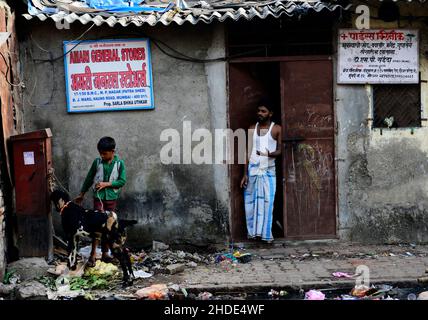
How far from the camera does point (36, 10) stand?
8.59 metres

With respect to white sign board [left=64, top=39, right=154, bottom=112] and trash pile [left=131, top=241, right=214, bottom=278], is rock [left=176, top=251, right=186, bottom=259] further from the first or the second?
white sign board [left=64, top=39, right=154, bottom=112]

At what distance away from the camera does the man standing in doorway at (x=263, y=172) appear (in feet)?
29.5

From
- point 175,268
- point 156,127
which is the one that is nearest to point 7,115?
point 156,127

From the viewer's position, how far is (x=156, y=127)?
8938 mm

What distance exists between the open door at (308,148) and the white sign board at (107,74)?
2069 mm

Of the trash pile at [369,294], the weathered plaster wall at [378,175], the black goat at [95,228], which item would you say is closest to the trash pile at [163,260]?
the black goat at [95,228]

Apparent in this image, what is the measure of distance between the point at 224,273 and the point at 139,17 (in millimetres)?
3796

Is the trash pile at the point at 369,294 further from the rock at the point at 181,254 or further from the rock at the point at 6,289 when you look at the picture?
the rock at the point at 6,289

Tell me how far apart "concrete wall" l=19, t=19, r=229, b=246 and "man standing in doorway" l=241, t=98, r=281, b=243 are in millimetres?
445

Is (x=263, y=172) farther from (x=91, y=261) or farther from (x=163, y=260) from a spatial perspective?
(x=91, y=261)

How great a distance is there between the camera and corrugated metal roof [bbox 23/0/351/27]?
831cm

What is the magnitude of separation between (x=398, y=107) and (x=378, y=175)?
1.05 m

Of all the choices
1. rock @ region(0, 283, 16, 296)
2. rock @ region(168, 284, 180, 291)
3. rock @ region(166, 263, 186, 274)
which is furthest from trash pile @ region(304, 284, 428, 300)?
rock @ region(0, 283, 16, 296)

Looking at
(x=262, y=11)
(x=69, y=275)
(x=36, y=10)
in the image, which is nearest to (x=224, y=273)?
(x=69, y=275)
